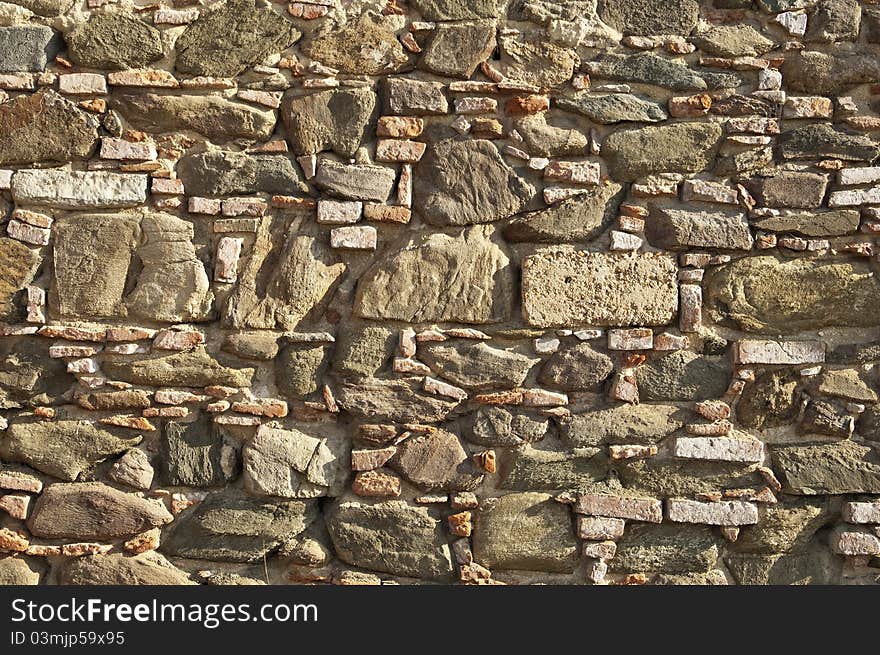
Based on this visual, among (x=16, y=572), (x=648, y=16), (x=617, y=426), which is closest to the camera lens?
(x=16, y=572)

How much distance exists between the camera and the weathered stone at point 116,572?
112 inches

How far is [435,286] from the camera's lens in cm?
293

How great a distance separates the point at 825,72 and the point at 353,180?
1599 mm

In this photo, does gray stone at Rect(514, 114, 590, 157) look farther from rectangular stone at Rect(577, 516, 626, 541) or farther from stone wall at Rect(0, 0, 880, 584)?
rectangular stone at Rect(577, 516, 626, 541)

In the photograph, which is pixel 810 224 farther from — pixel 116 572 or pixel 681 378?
pixel 116 572

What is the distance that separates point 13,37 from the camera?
115 inches

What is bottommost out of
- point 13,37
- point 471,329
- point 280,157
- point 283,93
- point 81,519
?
point 81,519

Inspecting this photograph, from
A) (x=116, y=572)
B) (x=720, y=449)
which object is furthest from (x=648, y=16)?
(x=116, y=572)

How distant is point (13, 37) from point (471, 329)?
5.65 ft

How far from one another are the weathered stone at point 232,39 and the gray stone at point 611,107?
3.05 ft

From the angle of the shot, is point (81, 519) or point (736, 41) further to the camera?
point (736, 41)

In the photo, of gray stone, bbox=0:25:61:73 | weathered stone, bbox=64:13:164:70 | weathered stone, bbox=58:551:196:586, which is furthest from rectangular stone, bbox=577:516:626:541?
gray stone, bbox=0:25:61:73

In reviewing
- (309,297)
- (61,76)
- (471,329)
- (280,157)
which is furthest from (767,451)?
(61,76)

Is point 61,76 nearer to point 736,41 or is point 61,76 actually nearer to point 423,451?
point 423,451
